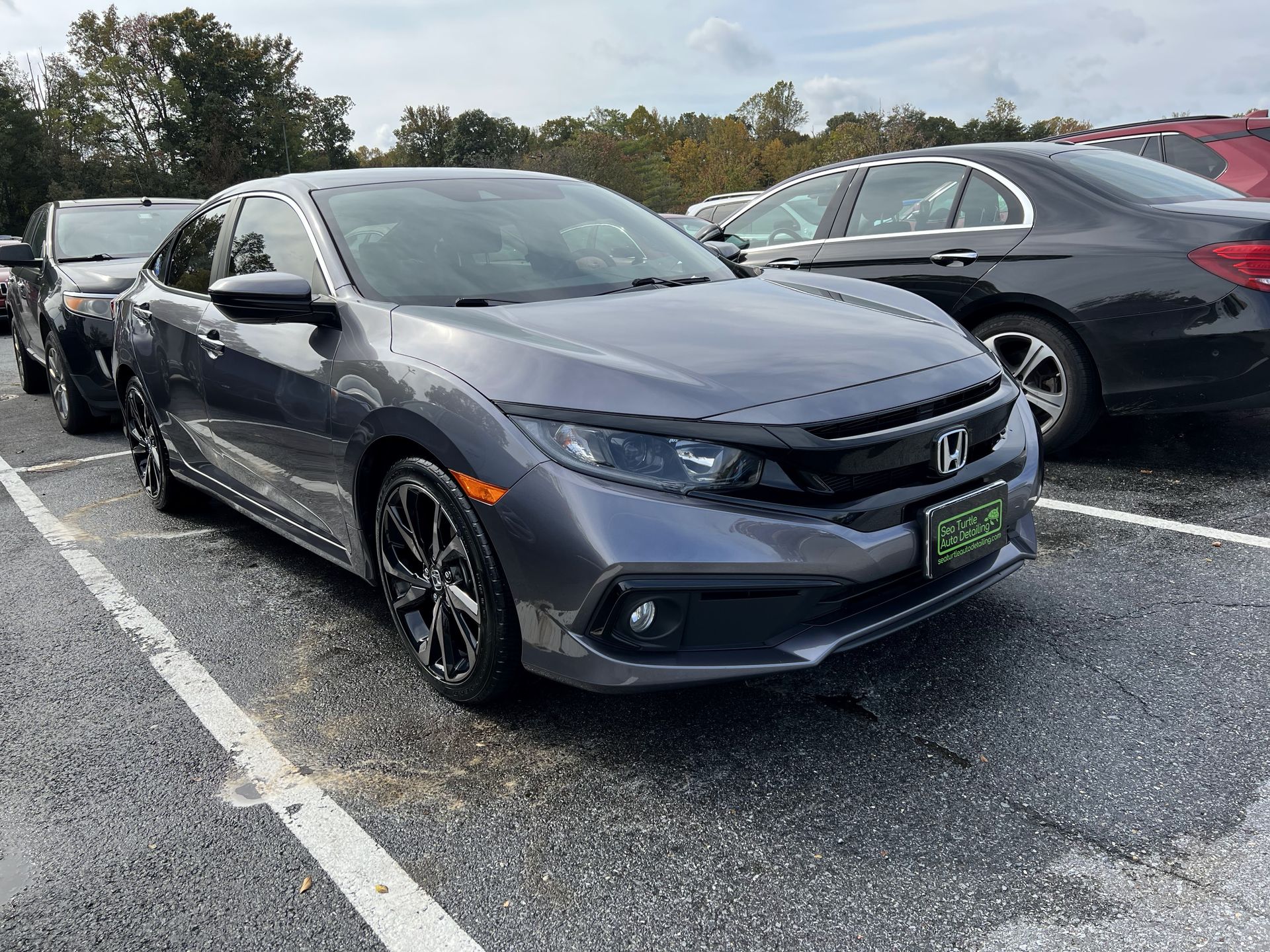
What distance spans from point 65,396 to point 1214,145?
908 centimetres

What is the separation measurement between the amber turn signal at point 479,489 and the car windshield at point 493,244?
72 cm

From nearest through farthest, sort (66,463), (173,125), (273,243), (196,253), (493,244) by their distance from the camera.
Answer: (493,244) < (273,243) < (196,253) < (66,463) < (173,125)

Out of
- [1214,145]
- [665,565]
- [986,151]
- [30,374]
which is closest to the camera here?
[665,565]

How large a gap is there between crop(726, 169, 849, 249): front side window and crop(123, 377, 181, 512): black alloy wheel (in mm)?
3260

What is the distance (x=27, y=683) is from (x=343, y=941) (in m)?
1.88

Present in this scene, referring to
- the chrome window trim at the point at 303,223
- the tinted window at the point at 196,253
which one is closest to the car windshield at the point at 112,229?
the tinted window at the point at 196,253

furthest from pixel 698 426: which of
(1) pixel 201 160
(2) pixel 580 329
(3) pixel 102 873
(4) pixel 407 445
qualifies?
(1) pixel 201 160

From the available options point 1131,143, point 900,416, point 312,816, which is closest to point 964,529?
point 900,416

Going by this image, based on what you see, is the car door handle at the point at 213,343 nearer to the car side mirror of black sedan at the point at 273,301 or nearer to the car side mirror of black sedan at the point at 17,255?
the car side mirror of black sedan at the point at 273,301

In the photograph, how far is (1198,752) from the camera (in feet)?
7.91

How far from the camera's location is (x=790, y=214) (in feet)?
20.4

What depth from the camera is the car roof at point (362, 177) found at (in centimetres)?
367

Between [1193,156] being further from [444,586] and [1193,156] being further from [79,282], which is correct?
[79,282]

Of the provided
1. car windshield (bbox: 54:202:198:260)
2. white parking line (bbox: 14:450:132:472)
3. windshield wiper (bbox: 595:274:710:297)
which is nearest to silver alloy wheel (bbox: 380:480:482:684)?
windshield wiper (bbox: 595:274:710:297)
